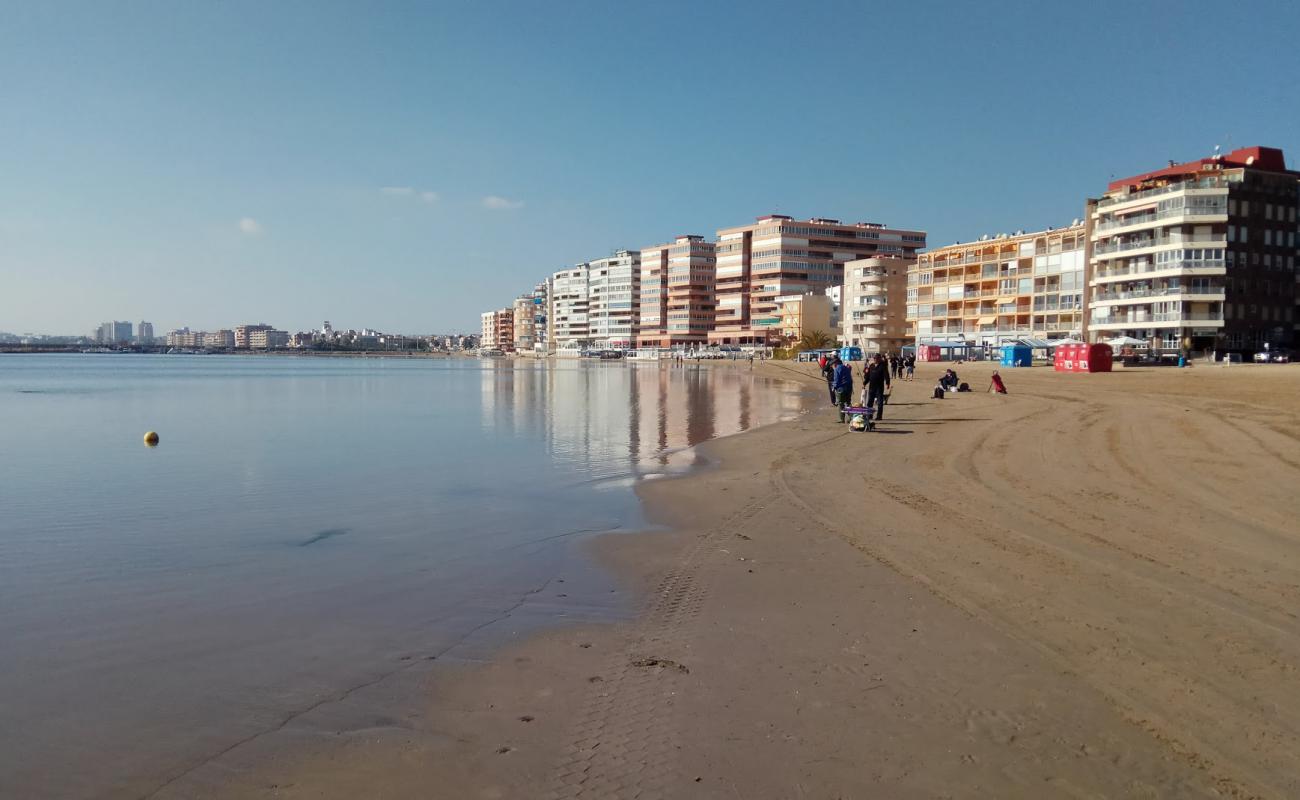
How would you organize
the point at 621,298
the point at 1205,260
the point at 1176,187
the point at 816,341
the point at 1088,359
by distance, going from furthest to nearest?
1. the point at 621,298
2. the point at 816,341
3. the point at 1176,187
4. the point at 1205,260
5. the point at 1088,359

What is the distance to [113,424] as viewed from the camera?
3086cm

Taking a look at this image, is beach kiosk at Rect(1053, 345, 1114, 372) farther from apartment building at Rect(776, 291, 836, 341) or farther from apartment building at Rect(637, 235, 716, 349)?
apartment building at Rect(637, 235, 716, 349)

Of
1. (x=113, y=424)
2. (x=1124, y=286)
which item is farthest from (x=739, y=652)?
(x=1124, y=286)

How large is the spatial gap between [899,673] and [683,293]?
164029mm

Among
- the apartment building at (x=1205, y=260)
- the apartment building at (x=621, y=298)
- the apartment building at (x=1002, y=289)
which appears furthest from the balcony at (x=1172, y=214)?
the apartment building at (x=621, y=298)

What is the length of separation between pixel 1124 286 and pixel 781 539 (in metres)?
77.5

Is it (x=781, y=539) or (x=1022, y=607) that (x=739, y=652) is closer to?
(x=1022, y=607)

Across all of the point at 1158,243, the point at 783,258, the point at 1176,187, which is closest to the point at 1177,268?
the point at 1158,243

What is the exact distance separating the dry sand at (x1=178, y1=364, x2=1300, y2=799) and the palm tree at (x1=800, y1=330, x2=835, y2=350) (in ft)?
347

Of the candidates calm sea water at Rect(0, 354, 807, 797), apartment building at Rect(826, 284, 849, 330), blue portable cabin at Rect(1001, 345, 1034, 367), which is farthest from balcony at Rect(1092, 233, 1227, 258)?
calm sea water at Rect(0, 354, 807, 797)

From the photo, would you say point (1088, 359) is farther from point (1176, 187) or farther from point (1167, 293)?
point (1176, 187)

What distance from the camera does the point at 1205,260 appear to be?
68.5 meters

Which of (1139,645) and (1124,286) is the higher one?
(1124,286)

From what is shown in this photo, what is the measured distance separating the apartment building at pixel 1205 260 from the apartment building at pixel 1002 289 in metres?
7.74
